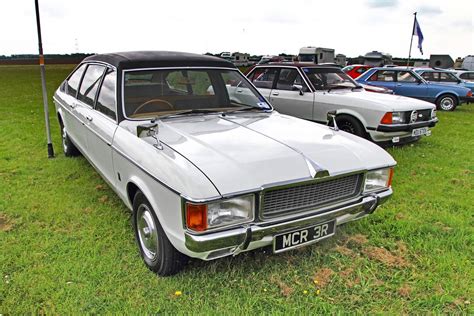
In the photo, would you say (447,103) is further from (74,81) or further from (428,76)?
(74,81)

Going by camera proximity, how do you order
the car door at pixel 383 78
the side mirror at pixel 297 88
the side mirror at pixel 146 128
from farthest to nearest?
the car door at pixel 383 78
the side mirror at pixel 297 88
the side mirror at pixel 146 128

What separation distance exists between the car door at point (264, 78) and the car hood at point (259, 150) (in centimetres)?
427

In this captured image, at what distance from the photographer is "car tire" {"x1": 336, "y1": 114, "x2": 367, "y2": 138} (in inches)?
253

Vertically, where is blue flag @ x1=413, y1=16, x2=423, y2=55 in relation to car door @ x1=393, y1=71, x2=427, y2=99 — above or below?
above

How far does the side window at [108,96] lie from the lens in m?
3.41

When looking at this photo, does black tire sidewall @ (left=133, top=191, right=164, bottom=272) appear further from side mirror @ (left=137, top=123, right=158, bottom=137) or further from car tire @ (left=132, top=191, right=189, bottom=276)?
side mirror @ (left=137, top=123, right=158, bottom=137)

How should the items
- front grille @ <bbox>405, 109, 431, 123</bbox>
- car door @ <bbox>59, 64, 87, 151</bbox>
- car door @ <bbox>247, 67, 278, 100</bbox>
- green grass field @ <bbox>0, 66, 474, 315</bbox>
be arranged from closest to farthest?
1. green grass field @ <bbox>0, 66, 474, 315</bbox>
2. car door @ <bbox>59, 64, 87, 151</bbox>
3. front grille @ <bbox>405, 109, 431, 123</bbox>
4. car door @ <bbox>247, 67, 278, 100</bbox>

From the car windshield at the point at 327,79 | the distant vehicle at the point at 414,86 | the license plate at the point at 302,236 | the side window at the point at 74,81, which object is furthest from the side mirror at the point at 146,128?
the distant vehicle at the point at 414,86

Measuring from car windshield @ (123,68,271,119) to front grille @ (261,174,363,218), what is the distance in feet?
4.88

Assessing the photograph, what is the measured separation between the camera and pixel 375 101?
6.31 metres

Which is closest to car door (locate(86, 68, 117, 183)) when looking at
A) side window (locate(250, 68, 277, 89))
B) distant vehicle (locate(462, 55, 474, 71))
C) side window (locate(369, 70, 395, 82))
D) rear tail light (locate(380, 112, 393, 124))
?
rear tail light (locate(380, 112, 393, 124))

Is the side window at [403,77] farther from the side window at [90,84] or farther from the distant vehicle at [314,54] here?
the distant vehicle at [314,54]

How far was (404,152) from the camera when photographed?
6.51 m

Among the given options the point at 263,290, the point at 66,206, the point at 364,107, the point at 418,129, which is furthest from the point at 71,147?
the point at 418,129
